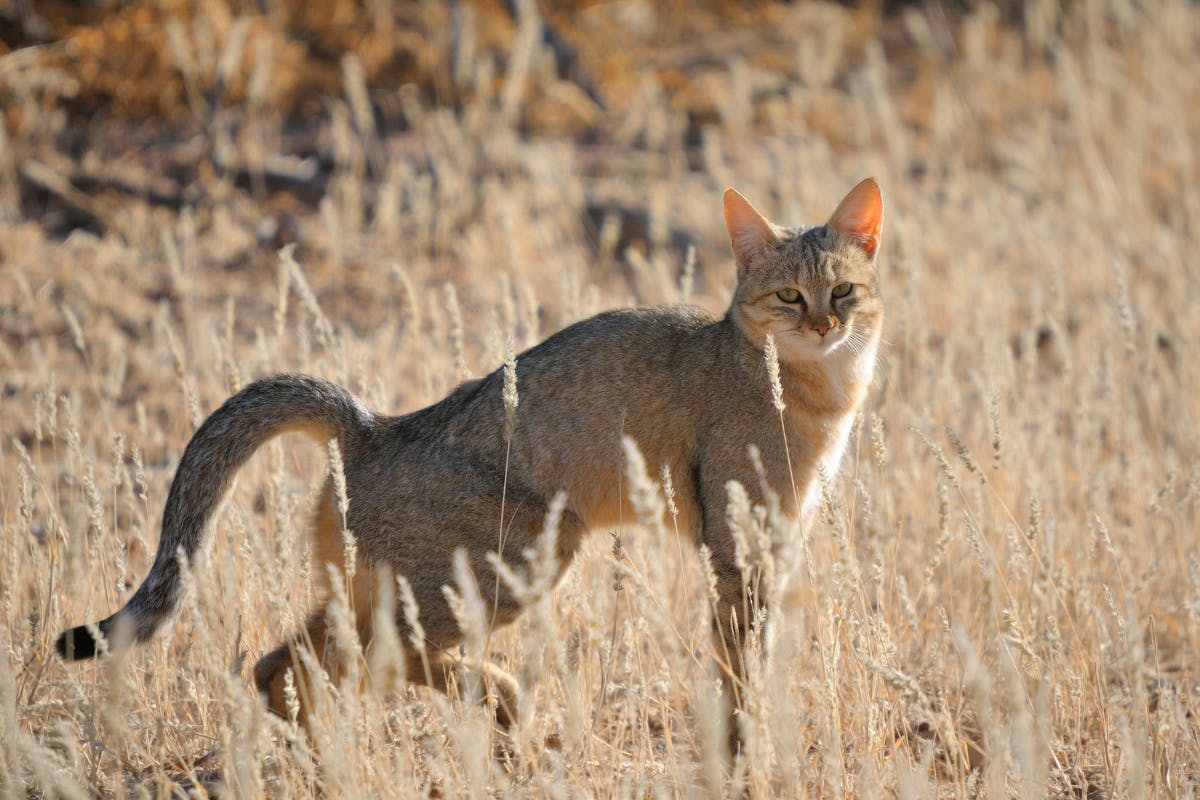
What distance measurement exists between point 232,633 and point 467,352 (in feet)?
11.0

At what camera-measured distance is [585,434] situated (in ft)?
13.1

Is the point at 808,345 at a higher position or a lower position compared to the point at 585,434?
higher

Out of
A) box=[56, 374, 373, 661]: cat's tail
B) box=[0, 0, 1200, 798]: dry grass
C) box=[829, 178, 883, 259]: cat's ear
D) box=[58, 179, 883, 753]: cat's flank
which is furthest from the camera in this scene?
box=[829, 178, 883, 259]: cat's ear

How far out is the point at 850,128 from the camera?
11422 mm

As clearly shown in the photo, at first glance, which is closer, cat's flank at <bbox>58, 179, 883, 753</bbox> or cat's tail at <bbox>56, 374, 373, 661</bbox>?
cat's tail at <bbox>56, 374, 373, 661</bbox>

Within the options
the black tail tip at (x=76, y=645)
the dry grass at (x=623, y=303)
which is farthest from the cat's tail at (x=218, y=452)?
the dry grass at (x=623, y=303)

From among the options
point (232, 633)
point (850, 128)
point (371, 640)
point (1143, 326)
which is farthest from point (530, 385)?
point (850, 128)

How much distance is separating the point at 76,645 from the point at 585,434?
1729mm

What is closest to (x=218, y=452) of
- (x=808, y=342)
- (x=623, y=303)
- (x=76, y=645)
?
(x=76, y=645)

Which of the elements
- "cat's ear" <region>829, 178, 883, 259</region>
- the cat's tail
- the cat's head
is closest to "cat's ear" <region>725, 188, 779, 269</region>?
the cat's head

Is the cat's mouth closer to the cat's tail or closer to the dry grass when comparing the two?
the dry grass

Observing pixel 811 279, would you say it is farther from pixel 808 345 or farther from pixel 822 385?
pixel 822 385

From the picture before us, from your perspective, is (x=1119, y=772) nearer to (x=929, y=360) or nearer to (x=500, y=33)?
(x=929, y=360)

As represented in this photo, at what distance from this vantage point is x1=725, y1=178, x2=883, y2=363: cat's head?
420 centimetres
